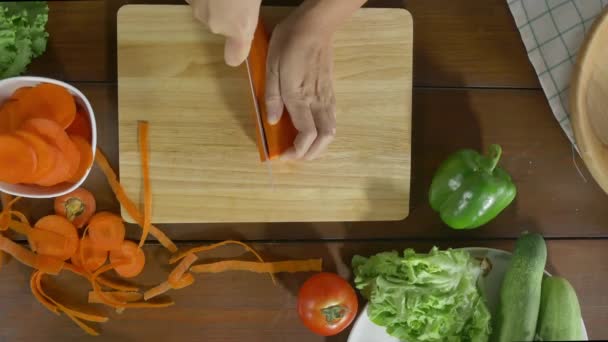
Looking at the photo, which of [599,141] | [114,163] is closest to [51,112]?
[114,163]

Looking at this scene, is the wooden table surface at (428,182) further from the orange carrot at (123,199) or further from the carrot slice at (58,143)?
the carrot slice at (58,143)

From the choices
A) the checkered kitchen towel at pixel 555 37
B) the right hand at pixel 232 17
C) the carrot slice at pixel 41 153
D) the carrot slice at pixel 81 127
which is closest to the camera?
the right hand at pixel 232 17

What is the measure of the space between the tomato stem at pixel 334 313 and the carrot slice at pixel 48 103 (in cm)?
51

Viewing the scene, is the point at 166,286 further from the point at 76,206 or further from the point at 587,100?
the point at 587,100

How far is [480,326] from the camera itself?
934mm

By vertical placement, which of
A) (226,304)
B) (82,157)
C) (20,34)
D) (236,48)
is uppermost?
(236,48)

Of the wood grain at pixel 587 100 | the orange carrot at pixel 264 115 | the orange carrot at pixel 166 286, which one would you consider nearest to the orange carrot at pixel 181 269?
the orange carrot at pixel 166 286

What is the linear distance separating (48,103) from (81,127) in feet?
0.22

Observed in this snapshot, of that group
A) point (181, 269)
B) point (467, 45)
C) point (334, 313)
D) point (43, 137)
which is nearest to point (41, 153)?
point (43, 137)

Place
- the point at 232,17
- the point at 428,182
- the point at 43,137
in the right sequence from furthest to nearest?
the point at 428,182
the point at 43,137
the point at 232,17

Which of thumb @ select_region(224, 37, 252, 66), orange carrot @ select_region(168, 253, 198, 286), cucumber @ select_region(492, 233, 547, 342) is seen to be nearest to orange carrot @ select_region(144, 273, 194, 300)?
orange carrot @ select_region(168, 253, 198, 286)

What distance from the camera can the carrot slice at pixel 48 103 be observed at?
900 mm

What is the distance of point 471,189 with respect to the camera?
0.97 m

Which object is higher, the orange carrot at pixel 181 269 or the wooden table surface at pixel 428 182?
the wooden table surface at pixel 428 182
